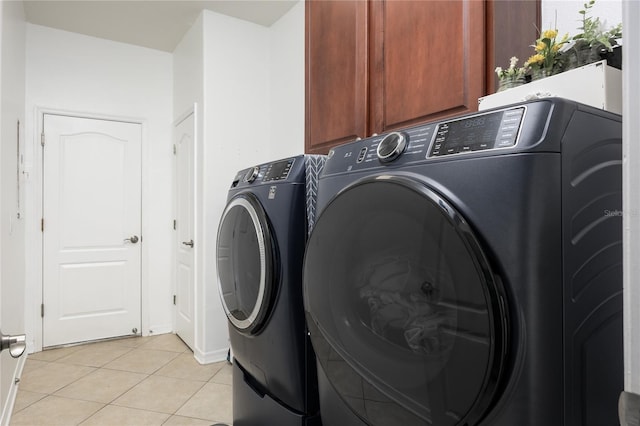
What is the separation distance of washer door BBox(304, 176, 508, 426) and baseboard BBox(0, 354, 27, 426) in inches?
79.4

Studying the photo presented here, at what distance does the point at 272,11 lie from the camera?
9.89 feet

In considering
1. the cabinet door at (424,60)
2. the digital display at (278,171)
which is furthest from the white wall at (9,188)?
the cabinet door at (424,60)

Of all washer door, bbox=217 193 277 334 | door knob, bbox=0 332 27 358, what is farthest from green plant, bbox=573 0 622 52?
door knob, bbox=0 332 27 358

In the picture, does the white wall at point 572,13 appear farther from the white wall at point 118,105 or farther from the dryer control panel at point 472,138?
the white wall at point 118,105

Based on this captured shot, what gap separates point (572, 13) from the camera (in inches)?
54.7

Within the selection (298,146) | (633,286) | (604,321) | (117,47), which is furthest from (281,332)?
(117,47)

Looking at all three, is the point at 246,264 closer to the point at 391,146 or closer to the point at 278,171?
the point at 278,171

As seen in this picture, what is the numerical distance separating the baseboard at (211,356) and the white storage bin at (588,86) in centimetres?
274

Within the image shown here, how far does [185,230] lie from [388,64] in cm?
247

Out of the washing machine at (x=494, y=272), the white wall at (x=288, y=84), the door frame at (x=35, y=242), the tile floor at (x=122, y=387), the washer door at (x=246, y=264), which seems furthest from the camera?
the door frame at (x=35, y=242)

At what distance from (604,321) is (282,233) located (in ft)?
3.09

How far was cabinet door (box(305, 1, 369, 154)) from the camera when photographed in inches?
67.8

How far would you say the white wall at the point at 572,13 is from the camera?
1281mm

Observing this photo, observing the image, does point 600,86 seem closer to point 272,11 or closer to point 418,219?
point 418,219
